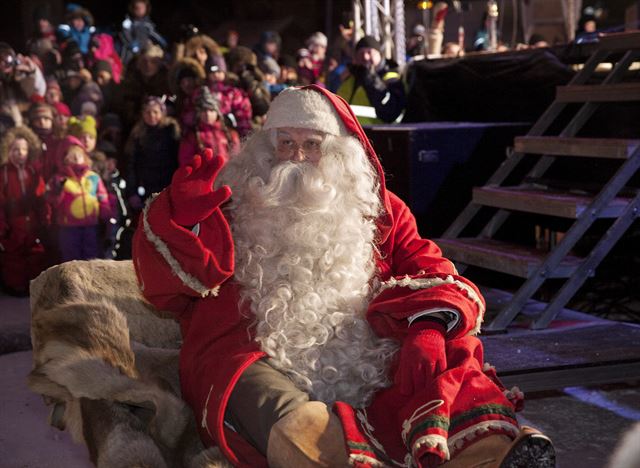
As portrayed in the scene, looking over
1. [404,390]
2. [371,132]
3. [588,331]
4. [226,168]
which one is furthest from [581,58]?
[404,390]

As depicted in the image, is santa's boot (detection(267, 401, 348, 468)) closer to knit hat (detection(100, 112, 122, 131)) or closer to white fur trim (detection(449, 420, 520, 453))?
white fur trim (detection(449, 420, 520, 453))

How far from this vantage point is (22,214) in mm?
6461

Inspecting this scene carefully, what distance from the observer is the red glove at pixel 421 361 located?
8.13ft

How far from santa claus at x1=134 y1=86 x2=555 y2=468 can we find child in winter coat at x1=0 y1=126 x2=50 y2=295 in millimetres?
3733

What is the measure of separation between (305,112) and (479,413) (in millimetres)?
1161

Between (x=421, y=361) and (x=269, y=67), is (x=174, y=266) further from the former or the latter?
(x=269, y=67)

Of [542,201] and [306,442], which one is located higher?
[306,442]

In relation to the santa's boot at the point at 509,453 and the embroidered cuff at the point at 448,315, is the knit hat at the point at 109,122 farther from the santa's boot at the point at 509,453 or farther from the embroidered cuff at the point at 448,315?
the santa's boot at the point at 509,453

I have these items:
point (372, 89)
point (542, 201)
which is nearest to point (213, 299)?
point (542, 201)

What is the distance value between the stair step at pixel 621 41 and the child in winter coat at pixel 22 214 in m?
3.83

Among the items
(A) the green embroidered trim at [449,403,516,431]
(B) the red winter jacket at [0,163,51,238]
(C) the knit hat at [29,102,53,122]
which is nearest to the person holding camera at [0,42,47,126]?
Result: (C) the knit hat at [29,102,53,122]

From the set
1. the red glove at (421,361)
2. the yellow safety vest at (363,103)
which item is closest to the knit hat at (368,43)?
the yellow safety vest at (363,103)

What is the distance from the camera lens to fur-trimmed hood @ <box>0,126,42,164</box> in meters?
6.39

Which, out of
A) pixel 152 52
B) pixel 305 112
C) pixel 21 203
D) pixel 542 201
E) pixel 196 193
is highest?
pixel 305 112
